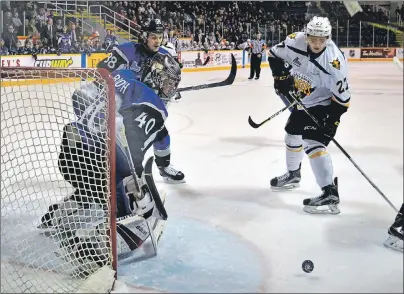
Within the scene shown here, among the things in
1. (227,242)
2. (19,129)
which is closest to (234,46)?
(227,242)

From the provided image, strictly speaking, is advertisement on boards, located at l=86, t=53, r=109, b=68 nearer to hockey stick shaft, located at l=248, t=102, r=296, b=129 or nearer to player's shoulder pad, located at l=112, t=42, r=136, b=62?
player's shoulder pad, located at l=112, t=42, r=136, b=62

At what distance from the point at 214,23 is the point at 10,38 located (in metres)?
0.65

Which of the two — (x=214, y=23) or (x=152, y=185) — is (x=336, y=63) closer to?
(x=214, y=23)

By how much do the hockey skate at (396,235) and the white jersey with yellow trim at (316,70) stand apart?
0.35 metres

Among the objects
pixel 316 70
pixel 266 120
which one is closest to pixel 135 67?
pixel 266 120

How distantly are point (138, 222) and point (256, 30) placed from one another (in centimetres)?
65

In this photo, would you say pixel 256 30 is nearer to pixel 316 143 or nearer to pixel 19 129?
pixel 316 143

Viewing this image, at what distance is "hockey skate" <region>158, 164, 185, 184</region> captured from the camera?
1.78 metres

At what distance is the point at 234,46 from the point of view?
1740 millimetres

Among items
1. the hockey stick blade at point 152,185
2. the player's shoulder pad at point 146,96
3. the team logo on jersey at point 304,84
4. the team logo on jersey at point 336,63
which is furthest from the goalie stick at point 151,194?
the team logo on jersey at point 336,63

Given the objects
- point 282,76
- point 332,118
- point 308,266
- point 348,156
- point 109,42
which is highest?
point 109,42

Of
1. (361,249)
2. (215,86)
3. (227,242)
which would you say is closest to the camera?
(361,249)

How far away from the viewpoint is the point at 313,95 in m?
1.75

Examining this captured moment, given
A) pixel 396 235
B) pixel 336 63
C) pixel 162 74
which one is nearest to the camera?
pixel 396 235
